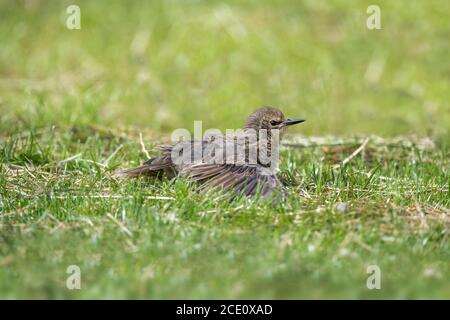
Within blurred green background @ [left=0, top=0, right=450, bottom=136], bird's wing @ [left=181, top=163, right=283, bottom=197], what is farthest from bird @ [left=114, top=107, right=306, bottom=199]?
blurred green background @ [left=0, top=0, right=450, bottom=136]

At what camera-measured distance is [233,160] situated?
7.76 m

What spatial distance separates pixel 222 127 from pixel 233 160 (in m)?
4.79

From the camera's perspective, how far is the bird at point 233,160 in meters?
7.36

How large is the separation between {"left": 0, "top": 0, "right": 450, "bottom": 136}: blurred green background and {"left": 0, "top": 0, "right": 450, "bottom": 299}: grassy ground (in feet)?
0.11

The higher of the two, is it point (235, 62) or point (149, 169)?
point (235, 62)

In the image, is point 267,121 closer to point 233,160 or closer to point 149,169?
point 233,160

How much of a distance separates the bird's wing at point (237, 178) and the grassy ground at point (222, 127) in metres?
0.20

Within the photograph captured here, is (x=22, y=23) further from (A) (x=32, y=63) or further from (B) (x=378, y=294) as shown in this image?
(B) (x=378, y=294)

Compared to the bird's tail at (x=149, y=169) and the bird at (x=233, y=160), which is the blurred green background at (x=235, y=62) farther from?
the bird's tail at (x=149, y=169)

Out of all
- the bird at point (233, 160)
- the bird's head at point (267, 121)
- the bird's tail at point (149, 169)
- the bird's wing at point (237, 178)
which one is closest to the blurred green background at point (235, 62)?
the bird's head at point (267, 121)

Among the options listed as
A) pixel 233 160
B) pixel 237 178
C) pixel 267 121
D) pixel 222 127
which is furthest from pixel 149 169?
pixel 222 127

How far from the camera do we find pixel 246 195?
23.6 feet

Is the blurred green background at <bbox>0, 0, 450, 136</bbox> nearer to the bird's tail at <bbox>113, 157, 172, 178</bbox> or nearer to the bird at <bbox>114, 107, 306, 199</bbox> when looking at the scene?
the bird at <bbox>114, 107, 306, 199</bbox>
